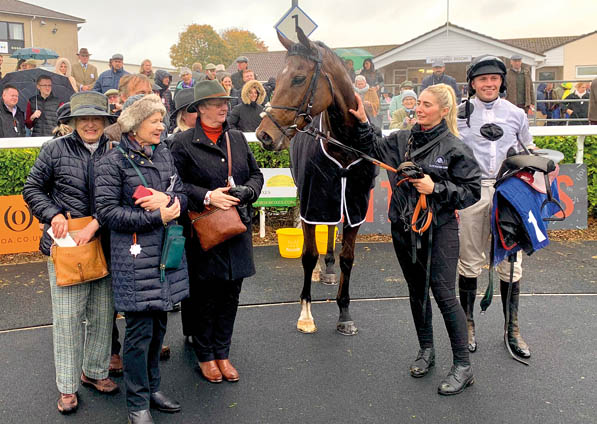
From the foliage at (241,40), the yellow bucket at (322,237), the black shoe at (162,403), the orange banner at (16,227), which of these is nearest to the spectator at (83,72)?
the orange banner at (16,227)

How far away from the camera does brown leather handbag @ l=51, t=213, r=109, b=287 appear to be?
3375 millimetres

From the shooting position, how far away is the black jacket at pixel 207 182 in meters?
3.81

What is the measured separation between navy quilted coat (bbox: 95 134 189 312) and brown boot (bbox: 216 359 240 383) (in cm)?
88

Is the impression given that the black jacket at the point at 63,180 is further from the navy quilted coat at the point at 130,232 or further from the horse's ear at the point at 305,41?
the horse's ear at the point at 305,41

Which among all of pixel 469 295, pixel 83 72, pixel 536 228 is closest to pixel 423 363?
pixel 469 295

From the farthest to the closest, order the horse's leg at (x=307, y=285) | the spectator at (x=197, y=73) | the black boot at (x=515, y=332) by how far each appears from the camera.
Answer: the spectator at (x=197, y=73) → the horse's leg at (x=307, y=285) → the black boot at (x=515, y=332)

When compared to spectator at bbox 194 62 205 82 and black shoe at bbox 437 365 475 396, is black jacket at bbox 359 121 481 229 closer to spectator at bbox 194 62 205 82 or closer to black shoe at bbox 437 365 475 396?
black shoe at bbox 437 365 475 396

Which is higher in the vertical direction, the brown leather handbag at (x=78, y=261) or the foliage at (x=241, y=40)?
the foliage at (x=241, y=40)

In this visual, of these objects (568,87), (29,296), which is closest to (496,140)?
(29,296)

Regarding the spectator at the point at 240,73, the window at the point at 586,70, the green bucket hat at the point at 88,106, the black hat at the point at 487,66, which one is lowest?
the green bucket hat at the point at 88,106

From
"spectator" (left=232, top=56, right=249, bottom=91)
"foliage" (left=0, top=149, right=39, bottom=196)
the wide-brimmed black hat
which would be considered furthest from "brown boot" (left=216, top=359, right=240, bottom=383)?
"spectator" (left=232, top=56, right=249, bottom=91)

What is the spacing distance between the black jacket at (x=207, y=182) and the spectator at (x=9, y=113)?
19.0 ft

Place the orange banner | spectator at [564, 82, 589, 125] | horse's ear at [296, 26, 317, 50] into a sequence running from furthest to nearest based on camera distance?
spectator at [564, 82, 589, 125] < the orange banner < horse's ear at [296, 26, 317, 50]

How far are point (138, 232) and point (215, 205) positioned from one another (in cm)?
60
